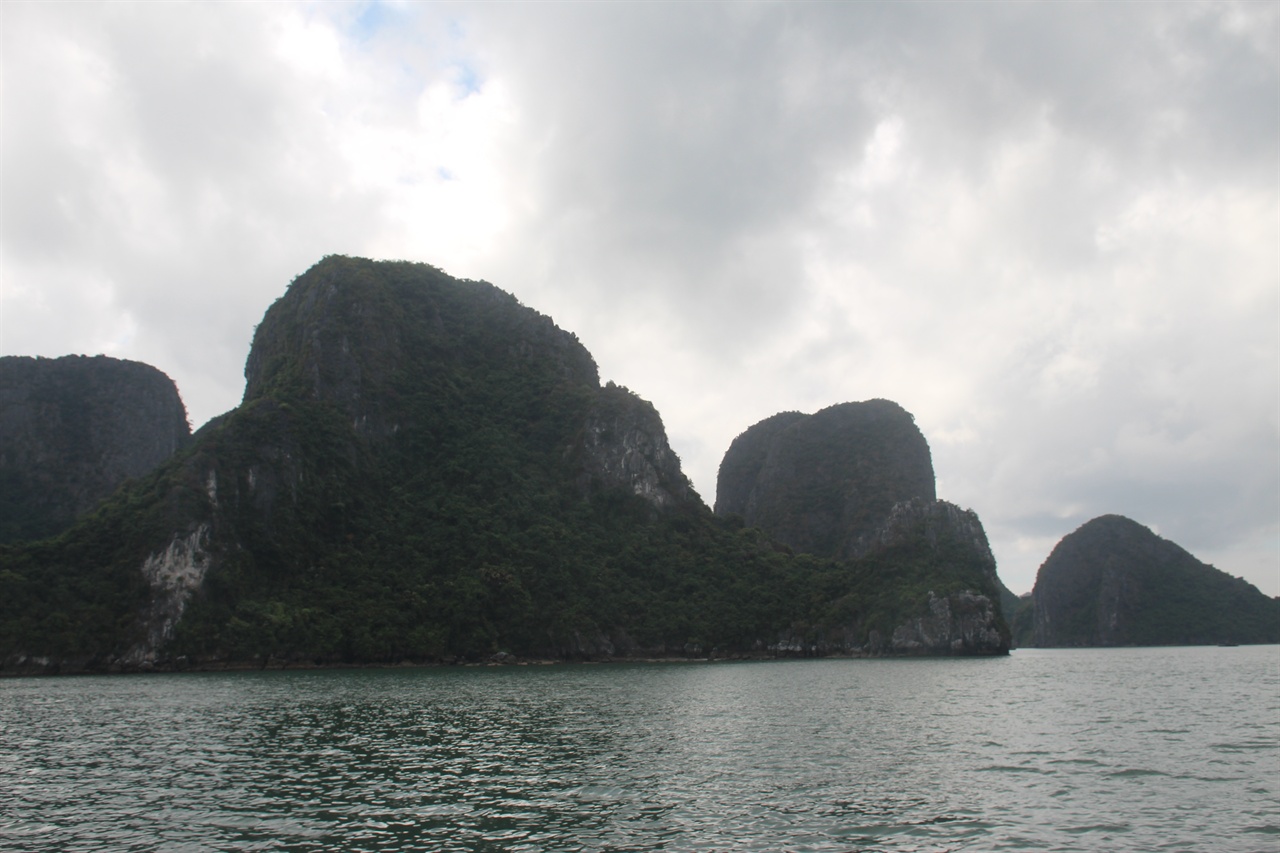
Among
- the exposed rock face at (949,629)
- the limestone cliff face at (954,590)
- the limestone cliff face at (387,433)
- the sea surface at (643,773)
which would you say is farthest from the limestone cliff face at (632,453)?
the sea surface at (643,773)

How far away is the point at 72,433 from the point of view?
146 metres

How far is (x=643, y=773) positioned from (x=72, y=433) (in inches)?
6065

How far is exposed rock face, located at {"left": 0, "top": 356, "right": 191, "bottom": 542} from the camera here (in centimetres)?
13675

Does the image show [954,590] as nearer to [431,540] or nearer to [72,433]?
[431,540]

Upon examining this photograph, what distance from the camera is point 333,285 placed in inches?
5581

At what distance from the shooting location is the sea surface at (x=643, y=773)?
1858 centimetres

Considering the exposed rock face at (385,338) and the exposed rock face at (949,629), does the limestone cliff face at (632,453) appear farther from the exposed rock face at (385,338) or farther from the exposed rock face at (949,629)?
the exposed rock face at (949,629)

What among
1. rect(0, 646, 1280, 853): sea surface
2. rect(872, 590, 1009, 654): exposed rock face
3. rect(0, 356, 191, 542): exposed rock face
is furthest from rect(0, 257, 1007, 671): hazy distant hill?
rect(0, 646, 1280, 853): sea surface

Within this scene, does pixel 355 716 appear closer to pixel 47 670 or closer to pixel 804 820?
pixel 804 820

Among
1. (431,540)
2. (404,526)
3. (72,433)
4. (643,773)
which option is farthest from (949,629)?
(72,433)

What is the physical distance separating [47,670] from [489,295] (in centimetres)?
10313

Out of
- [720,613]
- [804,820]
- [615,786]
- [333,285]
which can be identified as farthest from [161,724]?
[333,285]

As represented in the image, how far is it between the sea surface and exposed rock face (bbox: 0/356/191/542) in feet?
347

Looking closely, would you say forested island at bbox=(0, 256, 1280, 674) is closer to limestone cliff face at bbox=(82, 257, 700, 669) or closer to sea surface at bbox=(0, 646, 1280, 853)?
limestone cliff face at bbox=(82, 257, 700, 669)
